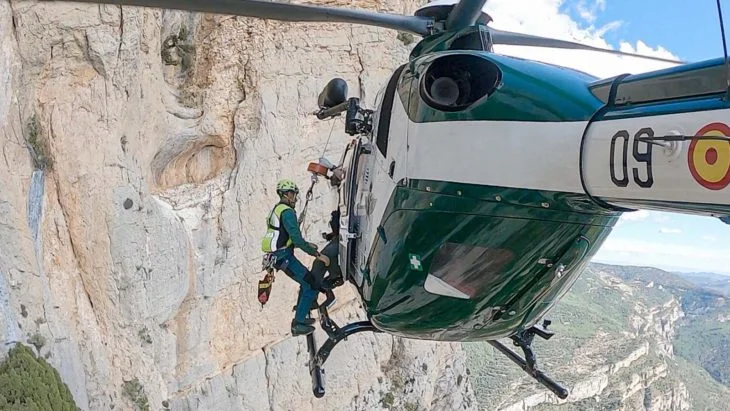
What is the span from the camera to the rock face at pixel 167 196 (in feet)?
39.2

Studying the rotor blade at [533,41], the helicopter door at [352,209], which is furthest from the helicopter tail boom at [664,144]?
the helicopter door at [352,209]

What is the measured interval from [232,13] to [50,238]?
11133 mm

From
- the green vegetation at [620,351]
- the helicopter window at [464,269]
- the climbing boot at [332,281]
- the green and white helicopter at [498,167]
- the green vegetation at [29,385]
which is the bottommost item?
the green vegetation at [620,351]

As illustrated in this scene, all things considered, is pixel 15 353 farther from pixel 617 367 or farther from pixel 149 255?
pixel 617 367

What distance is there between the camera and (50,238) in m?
12.4

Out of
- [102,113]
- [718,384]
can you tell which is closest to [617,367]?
[718,384]

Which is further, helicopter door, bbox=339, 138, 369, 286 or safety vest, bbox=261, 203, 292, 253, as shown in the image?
safety vest, bbox=261, 203, 292, 253

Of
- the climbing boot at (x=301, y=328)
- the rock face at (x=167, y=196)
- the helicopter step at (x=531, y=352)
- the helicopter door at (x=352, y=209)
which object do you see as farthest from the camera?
the rock face at (x=167, y=196)

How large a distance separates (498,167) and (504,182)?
0.07m

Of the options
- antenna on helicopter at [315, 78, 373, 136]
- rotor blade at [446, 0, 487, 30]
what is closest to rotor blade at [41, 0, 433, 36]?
rotor blade at [446, 0, 487, 30]

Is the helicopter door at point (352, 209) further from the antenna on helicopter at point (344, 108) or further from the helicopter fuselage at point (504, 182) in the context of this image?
the helicopter fuselage at point (504, 182)

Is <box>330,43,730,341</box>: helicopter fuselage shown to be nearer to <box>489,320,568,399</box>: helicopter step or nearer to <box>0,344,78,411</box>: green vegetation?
<box>489,320,568,399</box>: helicopter step

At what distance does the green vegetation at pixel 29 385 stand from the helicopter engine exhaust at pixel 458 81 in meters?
9.65

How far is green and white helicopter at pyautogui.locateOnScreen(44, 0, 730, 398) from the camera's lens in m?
1.95
